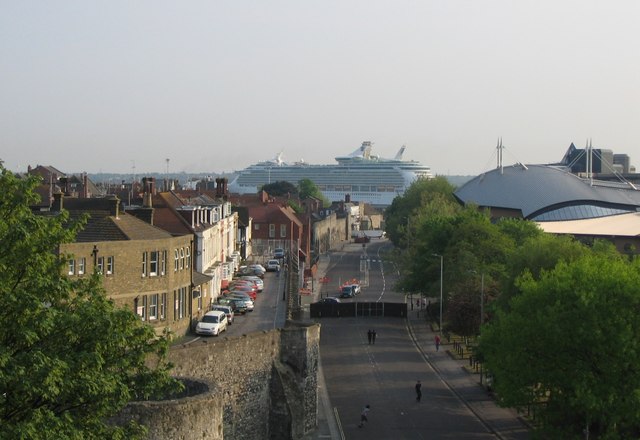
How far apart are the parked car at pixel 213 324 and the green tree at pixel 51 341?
25.9 meters

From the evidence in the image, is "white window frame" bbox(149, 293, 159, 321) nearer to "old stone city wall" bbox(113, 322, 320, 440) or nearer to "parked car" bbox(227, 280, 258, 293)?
"old stone city wall" bbox(113, 322, 320, 440)

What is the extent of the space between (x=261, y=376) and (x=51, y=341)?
44.0 ft

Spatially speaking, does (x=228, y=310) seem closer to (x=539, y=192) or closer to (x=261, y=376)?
(x=261, y=376)

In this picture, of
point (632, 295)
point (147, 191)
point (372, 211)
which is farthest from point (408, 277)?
point (372, 211)

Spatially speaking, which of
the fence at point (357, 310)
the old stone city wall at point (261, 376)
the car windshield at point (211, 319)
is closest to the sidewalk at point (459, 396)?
the old stone city wall at point (261, 376)

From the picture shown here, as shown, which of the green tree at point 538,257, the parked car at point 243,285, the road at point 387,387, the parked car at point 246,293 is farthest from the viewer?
the parked car at point 243,285

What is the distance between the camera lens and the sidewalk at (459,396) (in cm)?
3338

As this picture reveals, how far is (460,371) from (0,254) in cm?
3228

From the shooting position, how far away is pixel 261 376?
2844cm

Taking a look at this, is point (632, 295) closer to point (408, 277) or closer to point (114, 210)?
point (114, 210)

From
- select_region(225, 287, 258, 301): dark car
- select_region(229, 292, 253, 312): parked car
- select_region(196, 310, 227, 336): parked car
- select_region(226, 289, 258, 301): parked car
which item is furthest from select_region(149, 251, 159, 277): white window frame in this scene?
select_region(225, 287, 258, 301): dark car

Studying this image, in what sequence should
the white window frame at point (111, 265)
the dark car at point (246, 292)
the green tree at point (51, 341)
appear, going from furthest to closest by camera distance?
the dark car at point (246, 292) → the white window frame at point (111, 265) → the green tree at point (51, 341)

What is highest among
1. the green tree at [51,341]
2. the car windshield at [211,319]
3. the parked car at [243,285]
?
the green tree at [51,341]

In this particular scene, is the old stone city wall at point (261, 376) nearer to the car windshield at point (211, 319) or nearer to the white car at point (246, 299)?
the car windshield at point (211, 319)
